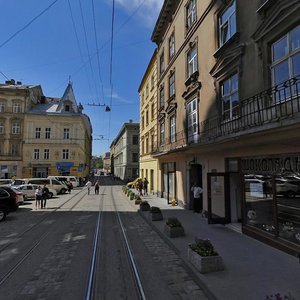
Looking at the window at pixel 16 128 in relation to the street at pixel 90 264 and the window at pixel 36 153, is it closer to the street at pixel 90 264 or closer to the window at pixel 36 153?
the window at pixel 36 153

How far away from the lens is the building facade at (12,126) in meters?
50.5

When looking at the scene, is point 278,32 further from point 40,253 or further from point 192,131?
point 40,253

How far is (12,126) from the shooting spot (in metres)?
51.6

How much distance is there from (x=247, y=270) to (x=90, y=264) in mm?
4038

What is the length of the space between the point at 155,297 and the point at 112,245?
429cm

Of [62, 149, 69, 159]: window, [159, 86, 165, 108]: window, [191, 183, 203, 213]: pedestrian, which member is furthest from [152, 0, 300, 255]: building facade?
[62, 149, 69, 159]: window

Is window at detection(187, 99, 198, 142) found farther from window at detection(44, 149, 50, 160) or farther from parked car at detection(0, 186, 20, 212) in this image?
window at detection(44, 149, 50, 160)

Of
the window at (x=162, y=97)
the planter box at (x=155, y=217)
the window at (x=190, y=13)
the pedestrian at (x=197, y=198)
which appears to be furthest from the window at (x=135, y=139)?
the planter box at (x=155, y=217)

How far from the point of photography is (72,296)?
5746mm

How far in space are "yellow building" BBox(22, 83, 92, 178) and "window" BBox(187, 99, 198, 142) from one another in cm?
3929

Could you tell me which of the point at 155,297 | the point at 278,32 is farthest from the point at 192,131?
the point at 155,297

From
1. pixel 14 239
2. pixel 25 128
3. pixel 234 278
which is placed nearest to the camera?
pixel 234 278

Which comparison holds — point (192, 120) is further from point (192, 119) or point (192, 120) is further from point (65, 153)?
point (65, 153)

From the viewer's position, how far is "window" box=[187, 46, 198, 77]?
16.6 metres
